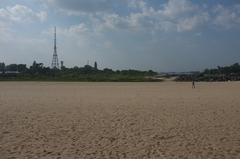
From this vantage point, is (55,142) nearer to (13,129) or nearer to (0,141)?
(0,141)

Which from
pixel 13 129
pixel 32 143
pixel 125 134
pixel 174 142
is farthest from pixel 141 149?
pixel 13 129

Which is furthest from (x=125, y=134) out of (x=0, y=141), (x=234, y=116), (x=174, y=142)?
(x=234, y=116)

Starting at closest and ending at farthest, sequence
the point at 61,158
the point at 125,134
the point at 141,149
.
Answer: the point at 61,158, the point at 141,149, the point at 125,134

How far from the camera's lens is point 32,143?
900 centimetres

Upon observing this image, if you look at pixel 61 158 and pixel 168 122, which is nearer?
pixel 61 158

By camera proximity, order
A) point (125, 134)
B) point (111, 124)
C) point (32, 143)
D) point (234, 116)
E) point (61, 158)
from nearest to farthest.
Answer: point (61, 158) < point (32, 143) < point (125, 134) < point (111, 124) < point (234, 116)

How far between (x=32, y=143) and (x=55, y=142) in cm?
57

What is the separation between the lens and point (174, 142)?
30.0ft

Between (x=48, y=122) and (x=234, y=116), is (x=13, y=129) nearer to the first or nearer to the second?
(x=48, y=122)

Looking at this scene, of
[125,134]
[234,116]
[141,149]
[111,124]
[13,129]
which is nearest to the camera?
[141,149]

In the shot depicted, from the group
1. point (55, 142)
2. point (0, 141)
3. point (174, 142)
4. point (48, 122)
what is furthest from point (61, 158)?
point (48, 122)

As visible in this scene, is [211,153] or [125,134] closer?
[211,153]

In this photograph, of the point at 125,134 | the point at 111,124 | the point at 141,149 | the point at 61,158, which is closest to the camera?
the point at 61,158

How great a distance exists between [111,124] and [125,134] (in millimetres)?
1760
